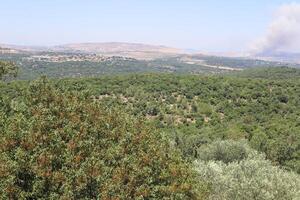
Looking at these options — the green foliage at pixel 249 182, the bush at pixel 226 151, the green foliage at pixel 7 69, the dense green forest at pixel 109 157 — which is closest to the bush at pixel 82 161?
the dense green forest at pixel 109 157

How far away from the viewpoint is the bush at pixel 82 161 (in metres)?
25.0

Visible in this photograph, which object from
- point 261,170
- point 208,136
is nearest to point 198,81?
point 208,136

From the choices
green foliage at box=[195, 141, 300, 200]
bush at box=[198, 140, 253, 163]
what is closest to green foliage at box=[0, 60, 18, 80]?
bush at box=[198, 140, 253, 163]

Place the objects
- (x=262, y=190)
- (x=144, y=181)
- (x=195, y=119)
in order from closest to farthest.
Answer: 1. (x=144, y=181)
2. (x=262, y=190)
3. (x=195, y=119)

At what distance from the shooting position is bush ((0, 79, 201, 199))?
82.1 feet

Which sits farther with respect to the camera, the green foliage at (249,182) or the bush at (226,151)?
the bush at (226,151)

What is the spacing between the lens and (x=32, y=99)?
39750 mm

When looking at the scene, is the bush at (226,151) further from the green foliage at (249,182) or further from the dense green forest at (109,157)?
the green foliage at (249,182)

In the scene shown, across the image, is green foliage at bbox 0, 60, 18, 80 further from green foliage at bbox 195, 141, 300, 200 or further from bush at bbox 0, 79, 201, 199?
green foliage at bbox 195, 141, 300, 200

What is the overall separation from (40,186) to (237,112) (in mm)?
72635

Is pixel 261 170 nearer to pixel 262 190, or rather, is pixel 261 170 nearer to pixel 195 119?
pixel 262 190

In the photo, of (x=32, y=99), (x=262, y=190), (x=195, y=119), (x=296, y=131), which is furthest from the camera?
(x=195, y=119)

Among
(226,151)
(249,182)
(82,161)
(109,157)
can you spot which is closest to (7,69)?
(226,151)

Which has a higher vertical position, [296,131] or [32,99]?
[32,99]
